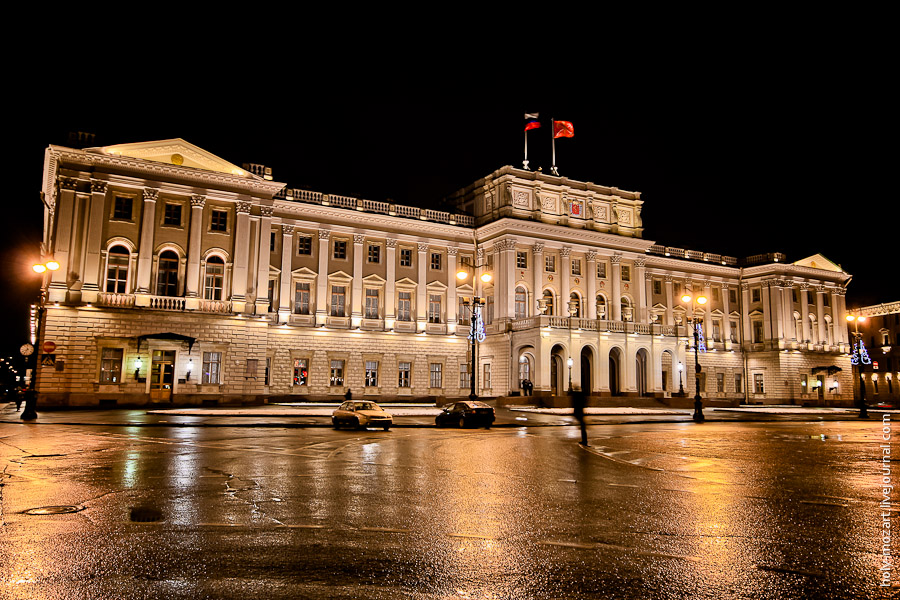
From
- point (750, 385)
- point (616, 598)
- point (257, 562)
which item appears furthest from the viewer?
point (750, 385)

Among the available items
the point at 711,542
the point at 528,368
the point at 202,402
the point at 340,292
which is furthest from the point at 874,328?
the point at 711,542

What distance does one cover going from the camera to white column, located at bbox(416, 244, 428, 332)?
55.7 m

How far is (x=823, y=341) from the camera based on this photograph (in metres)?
74.9

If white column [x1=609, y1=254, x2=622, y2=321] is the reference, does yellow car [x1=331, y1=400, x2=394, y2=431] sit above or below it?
below

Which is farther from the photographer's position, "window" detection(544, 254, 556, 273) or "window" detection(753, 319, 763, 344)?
"window" detection(753, 319, 763, 344)

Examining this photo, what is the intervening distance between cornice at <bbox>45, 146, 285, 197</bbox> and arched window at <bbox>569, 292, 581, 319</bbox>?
26.3 meters

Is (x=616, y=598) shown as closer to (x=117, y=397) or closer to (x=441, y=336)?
(x=117, y=397)

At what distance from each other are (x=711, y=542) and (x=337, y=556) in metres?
4.14

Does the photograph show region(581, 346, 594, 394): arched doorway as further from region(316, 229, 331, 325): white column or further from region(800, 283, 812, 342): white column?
region(800, 283, 812, 342): white column

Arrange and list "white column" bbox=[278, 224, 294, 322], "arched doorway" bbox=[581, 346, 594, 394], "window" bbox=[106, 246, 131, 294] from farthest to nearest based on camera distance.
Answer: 1. "arched doorway" bbox=[581, 346, 594, 394]
2. "white column" bbox=[278, 224, 294, 322]
3. "window" bbox=[106, 246, 131, 294]

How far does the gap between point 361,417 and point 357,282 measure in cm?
2838

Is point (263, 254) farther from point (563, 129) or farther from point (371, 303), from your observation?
point (563, 129)

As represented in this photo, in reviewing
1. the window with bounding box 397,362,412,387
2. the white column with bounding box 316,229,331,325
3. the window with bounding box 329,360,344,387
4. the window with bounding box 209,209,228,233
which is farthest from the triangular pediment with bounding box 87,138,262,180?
the window with bounding box 397,362,412,387

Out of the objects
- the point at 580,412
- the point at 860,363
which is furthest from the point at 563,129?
the point at 580,412
